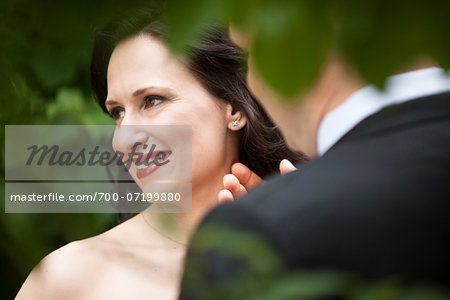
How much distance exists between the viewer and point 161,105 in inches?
151

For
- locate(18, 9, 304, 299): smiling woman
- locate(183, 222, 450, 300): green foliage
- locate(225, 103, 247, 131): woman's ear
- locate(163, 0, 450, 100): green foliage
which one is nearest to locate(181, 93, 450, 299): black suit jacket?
locate(183, 222, 450, 300): green foliage

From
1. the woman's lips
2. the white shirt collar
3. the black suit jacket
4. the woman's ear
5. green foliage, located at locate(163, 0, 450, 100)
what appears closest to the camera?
green foliage, located at locate(163, 0, 450, 100)

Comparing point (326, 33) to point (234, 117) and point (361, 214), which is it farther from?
point (234, 117)

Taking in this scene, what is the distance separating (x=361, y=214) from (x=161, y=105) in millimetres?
2528

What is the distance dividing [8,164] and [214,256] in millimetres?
528

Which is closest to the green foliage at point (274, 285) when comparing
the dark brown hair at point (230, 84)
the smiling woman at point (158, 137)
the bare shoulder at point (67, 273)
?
the smiling woman at point (158, 137)

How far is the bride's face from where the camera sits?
12.5ft

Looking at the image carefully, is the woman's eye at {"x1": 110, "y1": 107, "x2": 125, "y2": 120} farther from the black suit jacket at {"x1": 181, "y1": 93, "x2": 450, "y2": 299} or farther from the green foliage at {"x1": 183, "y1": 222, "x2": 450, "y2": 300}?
the green foliage at {"x1": 183, "y1": 222, "x2": 450, "y2": 300}

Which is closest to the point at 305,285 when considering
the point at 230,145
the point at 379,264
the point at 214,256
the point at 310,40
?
the point at 310,40

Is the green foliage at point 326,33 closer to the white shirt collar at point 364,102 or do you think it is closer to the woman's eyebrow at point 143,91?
the white shirt collar at point 364,102

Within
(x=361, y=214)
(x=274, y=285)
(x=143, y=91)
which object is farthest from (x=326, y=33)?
(x=143, y=91)

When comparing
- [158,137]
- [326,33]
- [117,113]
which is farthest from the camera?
[117,113]

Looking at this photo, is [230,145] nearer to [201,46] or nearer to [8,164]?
[201,46]

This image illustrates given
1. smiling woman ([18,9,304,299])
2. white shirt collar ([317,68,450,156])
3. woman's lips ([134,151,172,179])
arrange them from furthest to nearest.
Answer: woman's lips ([134,151,172,179]), smiling woman ([18,9,304,299]), white shirt collar ([317,68,450,156])
